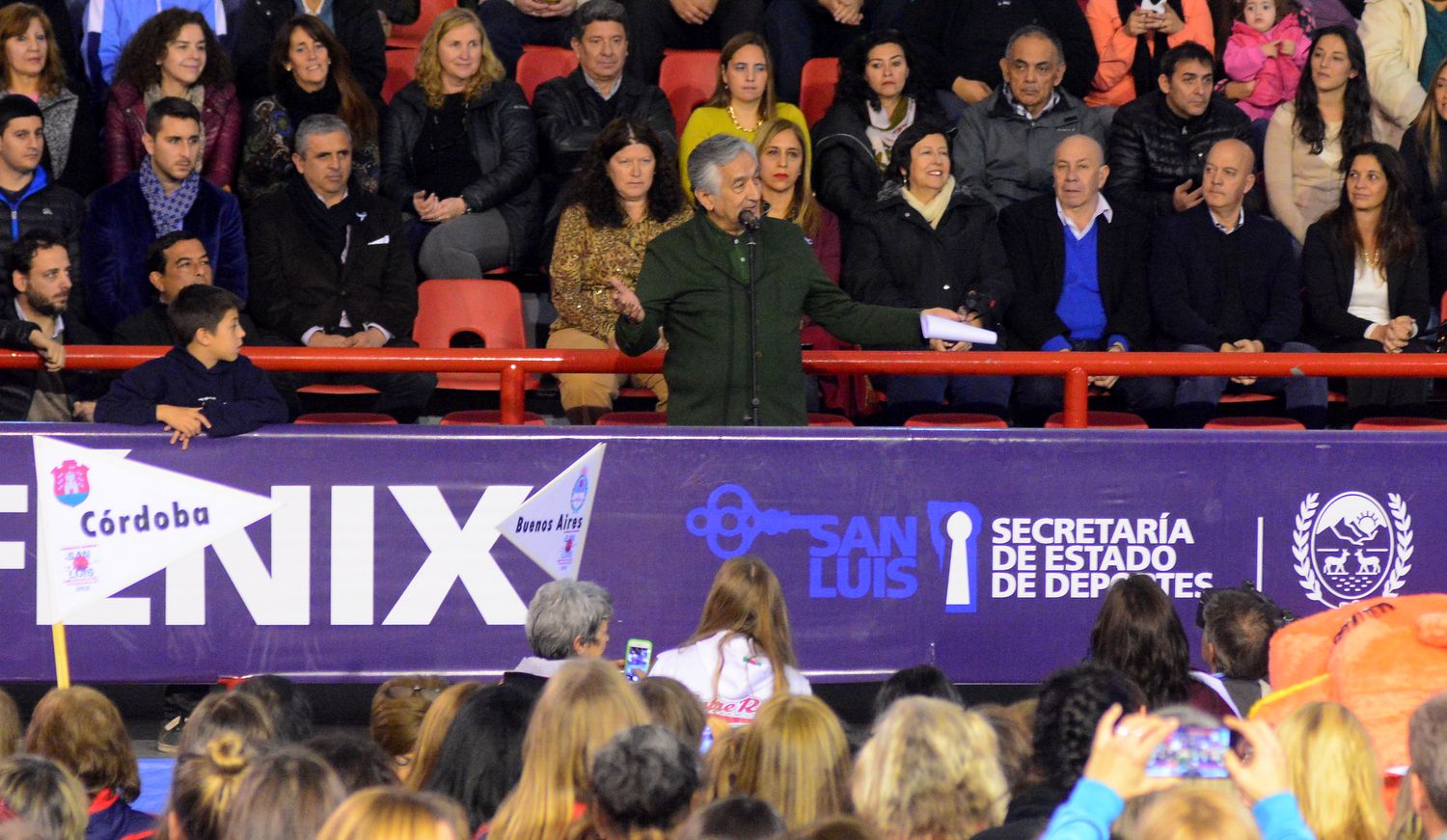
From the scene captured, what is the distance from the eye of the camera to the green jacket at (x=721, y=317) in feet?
27.8

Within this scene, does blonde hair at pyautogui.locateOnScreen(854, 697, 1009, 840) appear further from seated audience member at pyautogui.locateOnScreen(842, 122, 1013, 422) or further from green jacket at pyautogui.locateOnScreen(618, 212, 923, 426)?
seated audience member at pyautogui.locateOnScreen(842, 122, 1013, 422)

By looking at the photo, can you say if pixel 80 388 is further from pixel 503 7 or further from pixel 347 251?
pixel 503 7

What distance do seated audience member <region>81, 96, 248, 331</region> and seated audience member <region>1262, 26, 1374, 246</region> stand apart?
240 inches

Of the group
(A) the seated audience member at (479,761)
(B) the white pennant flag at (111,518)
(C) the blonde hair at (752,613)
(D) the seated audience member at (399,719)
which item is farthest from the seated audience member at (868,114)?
(A) the seated audience member at (479,761)

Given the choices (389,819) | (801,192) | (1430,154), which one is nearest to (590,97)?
(801,192)

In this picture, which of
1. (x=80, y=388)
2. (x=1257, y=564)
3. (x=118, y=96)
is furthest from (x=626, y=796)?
(x=118, y=96)

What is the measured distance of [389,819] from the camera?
3590 mm

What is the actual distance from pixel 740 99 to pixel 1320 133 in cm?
347

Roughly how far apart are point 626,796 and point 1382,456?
5.32 metres

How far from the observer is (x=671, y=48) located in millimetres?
12680

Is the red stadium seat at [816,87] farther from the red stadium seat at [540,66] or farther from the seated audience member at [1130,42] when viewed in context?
the seated audience member at [1130,42]

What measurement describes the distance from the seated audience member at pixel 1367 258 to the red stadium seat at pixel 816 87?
10.7 ft

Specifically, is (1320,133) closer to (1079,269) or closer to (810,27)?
(1079,269)

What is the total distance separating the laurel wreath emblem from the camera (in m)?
8.35
